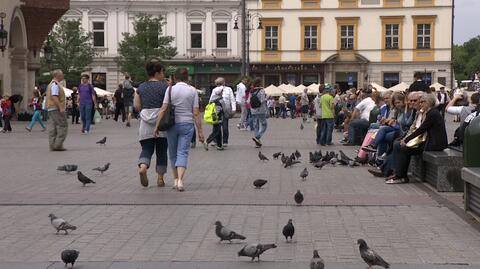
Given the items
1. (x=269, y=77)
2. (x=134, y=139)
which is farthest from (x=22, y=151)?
(x=269, y=77)

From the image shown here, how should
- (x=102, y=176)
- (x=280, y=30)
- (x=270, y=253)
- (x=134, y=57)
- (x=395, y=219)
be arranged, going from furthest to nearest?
(x=280, y=30)
(x=134, y=57)
(x=102, y=176)
(x=395, y=219)
(x=270, y=253)

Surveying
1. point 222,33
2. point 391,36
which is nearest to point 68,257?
point 222,33

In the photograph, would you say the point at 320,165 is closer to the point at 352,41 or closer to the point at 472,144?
the point at 472,144

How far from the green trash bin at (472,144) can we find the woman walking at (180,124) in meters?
3.98

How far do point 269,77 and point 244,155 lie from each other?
50.3 meters

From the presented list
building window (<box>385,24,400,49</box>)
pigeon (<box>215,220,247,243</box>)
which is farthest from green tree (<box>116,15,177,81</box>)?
pigeon (<box>215,220,247,243</box>)

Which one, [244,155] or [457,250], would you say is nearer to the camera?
Result: [457,250]

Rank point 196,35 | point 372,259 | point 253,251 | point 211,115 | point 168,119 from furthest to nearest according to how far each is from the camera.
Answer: point 196,35, point 211,115, point 168,119, point 253,251, point 372,259

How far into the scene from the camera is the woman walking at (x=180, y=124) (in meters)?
11.3

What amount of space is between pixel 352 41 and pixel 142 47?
58.3 feet

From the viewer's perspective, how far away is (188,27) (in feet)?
213

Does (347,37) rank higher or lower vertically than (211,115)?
higher

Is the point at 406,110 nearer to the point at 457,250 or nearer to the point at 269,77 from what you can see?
the point at 457,250

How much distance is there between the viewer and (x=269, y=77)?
67.5 m
